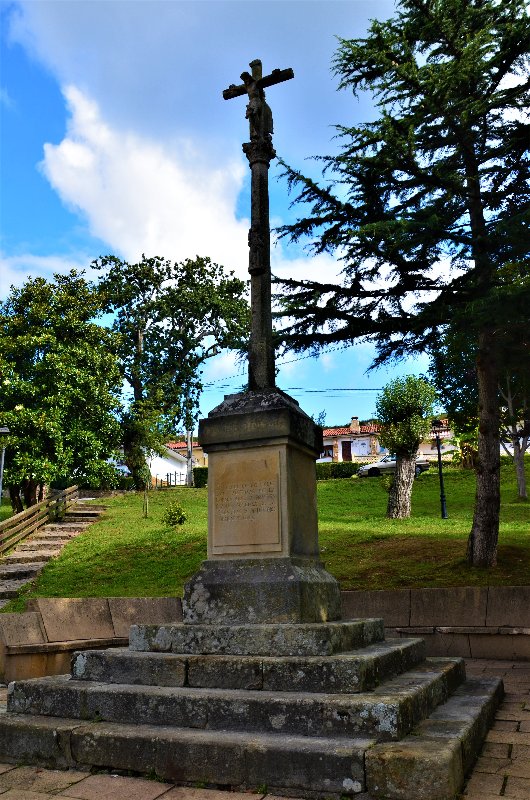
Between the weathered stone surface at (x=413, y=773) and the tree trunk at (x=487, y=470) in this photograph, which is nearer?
the weathered stone surface at (x=413, y=773)

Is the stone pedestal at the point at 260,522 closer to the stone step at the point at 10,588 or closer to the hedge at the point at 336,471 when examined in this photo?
the stone step at the point at 10,588

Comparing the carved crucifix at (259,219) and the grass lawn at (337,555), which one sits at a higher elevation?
the carved crucifix at (259,219)

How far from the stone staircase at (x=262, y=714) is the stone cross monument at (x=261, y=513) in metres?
0.29

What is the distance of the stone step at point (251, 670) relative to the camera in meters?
4.45

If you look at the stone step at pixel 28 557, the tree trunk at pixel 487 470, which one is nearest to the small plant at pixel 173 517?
the stone step at pixel 28 557

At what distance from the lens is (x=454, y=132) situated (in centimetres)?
1085

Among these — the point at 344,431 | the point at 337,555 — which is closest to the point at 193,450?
the point at 344,431

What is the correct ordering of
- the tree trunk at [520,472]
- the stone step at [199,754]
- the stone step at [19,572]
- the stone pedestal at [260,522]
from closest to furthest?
the stone step at [199,754] < the stone pedestal at [260,522] < the stone step at [19,572] < the tree trunk at [520,472]

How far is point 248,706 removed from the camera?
14.1ft

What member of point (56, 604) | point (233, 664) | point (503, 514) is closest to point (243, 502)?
point (233, 664)

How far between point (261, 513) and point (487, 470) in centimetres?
662

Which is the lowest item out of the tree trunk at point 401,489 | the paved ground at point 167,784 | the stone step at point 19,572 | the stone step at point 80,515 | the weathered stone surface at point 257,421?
the stone step at point 19,572

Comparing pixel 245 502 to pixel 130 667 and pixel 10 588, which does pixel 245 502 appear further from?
pixel 10 588

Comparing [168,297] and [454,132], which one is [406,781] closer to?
[454,132]
